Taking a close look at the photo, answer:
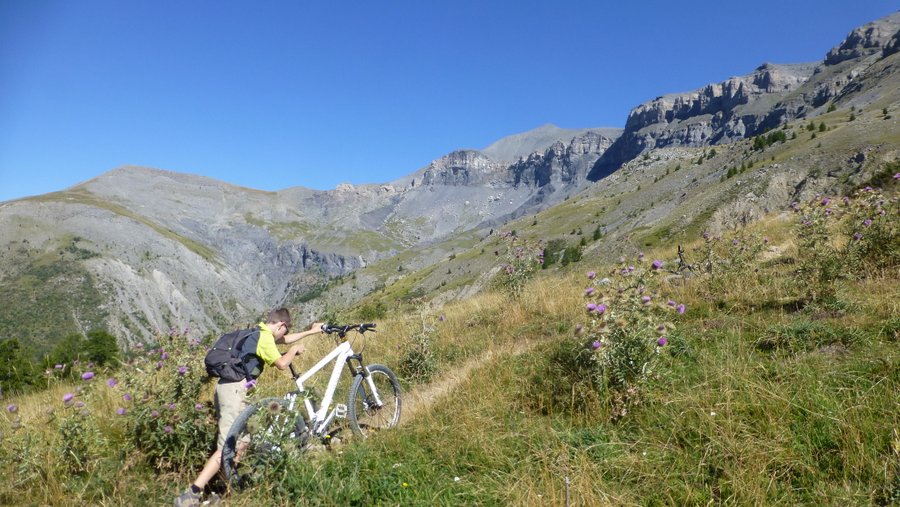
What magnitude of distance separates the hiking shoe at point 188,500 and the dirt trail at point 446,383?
6.86 feet

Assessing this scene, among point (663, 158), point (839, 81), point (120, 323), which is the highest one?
point (839, 81)

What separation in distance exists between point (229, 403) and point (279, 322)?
1.10 metres

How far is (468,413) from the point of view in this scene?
4570 millimetres

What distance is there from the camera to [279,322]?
526cm

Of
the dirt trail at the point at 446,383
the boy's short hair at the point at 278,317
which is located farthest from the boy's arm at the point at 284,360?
the dirt trail at the point at 446,383

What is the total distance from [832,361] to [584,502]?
3.05 m

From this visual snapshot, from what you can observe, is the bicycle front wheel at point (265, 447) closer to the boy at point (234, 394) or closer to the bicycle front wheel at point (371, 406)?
the boy at point (234, 394)

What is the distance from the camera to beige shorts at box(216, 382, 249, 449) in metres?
4.37

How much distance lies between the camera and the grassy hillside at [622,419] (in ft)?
10.1

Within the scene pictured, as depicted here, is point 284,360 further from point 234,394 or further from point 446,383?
point 446,383

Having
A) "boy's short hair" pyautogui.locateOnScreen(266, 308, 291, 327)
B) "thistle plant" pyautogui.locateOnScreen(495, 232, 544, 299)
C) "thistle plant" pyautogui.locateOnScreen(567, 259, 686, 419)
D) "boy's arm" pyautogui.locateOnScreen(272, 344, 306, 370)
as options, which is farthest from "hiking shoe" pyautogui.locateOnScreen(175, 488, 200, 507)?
"thistle plant" pyautogui.locateOnScreen(495, 232, 544, 299)

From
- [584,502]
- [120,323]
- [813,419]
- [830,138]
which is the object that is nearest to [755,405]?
[813,419]

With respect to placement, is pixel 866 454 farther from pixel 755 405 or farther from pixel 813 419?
pixel 755 405

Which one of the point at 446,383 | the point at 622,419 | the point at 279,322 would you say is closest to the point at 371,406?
the point at 446,383
